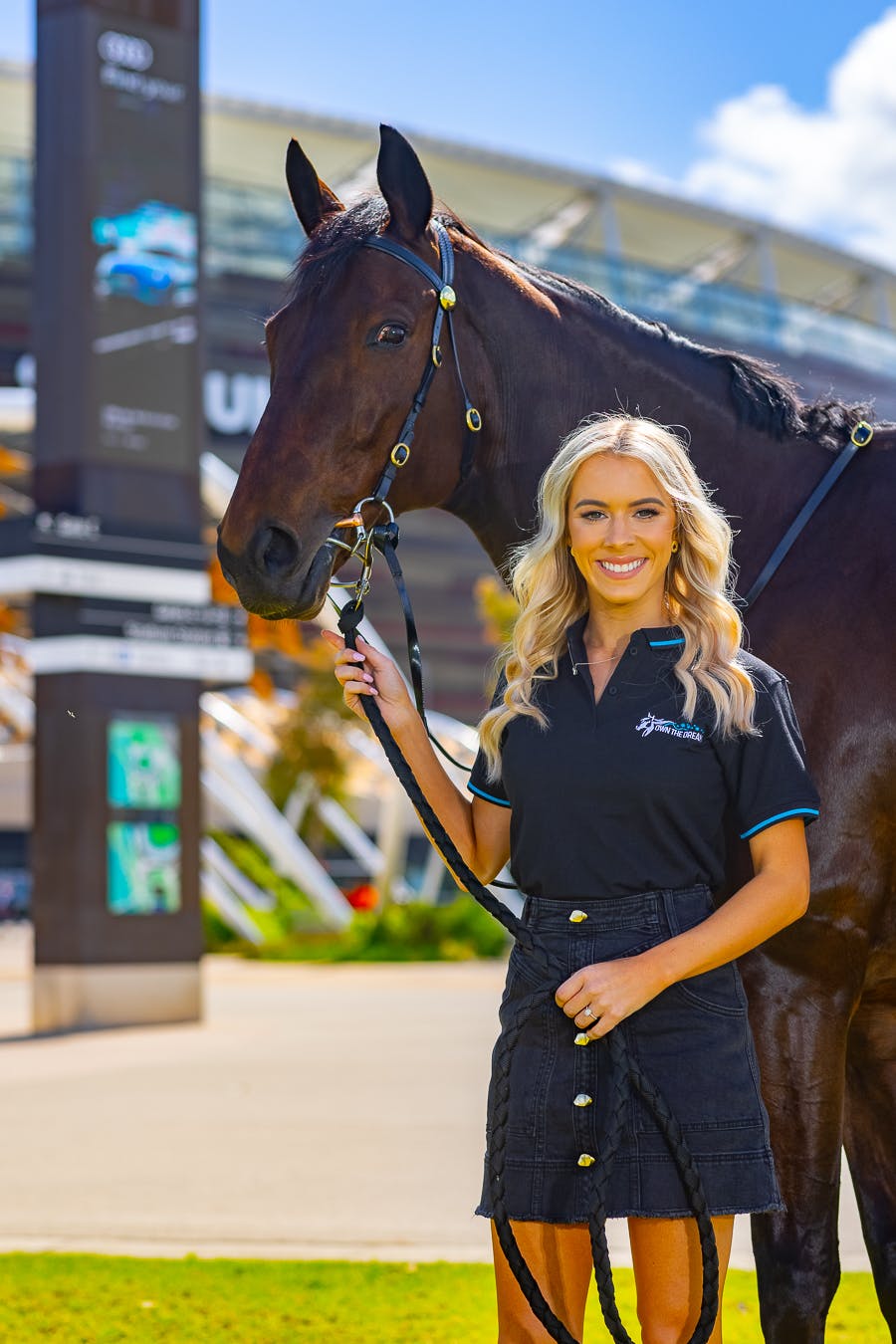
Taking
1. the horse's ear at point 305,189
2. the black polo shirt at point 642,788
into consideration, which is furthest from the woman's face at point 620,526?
the horse's ear at point 305,189

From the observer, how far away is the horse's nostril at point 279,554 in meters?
2.89

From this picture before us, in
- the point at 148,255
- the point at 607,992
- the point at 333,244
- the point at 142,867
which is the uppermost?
the point at 148,255

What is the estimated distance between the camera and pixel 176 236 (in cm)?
1374

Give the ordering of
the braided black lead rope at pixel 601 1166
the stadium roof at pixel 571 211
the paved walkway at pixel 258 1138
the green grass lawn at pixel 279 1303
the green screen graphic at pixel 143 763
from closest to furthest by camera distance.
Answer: the braided black lead rope at pixel 601 1166, the green grass lawn at pixel 279 1303, the paved walkway at pixel 258 1138, the green screen graphic at pixel 143 763, the stadium roof at pixel 571 211

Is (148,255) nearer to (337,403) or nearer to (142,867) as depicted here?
(142,867)

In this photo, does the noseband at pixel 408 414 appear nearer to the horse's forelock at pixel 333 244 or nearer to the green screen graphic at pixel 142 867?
the horse's forelock at pixel 333 244

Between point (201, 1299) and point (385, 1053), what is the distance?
652 centimetres

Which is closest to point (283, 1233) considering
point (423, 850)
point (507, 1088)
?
point (507, 1088)

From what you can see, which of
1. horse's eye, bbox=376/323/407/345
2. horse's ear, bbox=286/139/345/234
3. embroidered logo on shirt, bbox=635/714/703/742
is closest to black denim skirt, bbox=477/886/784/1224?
embroidered logo on shirt, bbox=635/714/703/742

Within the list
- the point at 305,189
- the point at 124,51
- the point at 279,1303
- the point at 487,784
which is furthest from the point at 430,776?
the point at 124,51

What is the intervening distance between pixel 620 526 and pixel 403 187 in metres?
0.87

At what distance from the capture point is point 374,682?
2.91m

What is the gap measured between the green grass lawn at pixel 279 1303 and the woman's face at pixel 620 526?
2736 mm

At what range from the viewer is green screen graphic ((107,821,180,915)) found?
1304 cm
